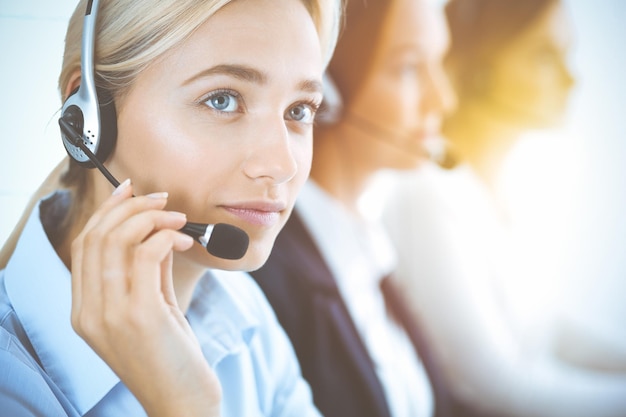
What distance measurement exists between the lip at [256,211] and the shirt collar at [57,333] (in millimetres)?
234

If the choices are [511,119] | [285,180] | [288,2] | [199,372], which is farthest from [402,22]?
[199,372]

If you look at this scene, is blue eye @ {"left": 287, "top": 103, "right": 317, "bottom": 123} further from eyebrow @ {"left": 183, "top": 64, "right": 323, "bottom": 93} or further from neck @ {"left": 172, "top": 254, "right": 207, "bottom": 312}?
neck @ {"left": 172, "top": 254, "right": 207, "bottom": 312}

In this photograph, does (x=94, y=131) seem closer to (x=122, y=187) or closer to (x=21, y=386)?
(x=122, y=187)

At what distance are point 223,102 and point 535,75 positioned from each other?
1081 millimetres

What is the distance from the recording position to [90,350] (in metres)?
0.75

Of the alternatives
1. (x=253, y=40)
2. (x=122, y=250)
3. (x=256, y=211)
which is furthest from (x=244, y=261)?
(x=253, y=40)

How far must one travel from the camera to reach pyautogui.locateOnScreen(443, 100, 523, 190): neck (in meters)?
1.50

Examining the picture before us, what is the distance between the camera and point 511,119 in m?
1.58

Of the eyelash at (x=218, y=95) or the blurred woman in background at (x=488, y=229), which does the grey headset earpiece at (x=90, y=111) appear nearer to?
the eyelash at (x=218, y=95)

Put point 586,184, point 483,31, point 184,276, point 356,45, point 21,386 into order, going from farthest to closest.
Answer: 1. point 586,184
2. point 483,31
3. point 356,45
4. point 184,276
5. point 21,386

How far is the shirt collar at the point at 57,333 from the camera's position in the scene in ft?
2.44

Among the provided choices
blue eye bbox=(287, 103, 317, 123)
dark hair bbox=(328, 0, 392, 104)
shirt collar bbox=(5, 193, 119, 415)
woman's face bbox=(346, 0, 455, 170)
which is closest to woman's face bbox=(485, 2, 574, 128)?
woman's face bbox=(346, 0, 455, 170)

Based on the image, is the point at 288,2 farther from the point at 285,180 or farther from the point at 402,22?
the point at 402,22

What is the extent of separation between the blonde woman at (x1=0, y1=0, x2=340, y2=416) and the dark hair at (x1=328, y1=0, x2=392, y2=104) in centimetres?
40
